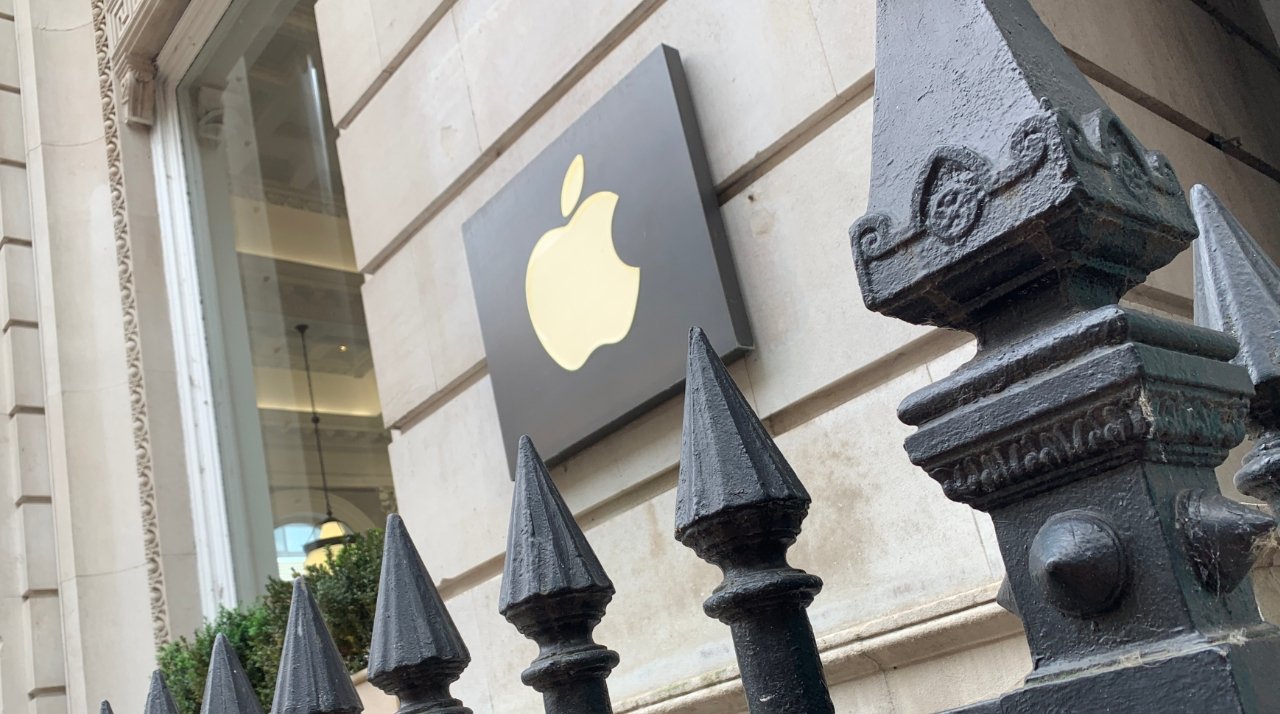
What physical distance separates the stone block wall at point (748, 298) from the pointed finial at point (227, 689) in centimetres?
157

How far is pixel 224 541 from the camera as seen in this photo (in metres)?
7.77

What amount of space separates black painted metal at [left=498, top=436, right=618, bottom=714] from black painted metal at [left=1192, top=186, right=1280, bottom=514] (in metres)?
0.94

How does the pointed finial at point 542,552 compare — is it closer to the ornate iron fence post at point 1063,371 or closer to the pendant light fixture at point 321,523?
the ornate iron fence post at point 1063,371

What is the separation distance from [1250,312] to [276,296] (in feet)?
25.9

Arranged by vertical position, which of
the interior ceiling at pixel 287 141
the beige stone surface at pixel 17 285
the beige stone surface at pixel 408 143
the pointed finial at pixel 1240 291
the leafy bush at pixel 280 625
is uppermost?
the interior ceiling at pixel 287 141

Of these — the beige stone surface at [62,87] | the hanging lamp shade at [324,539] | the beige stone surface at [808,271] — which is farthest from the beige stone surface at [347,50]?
the beige stone surface at [62,87]

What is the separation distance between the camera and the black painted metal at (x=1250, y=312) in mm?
1478

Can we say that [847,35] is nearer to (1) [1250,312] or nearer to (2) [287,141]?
(1) [1250,312]

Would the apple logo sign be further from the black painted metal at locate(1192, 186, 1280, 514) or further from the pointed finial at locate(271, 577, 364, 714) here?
the black painted metal at locate(1192, 186, 1280, 514)

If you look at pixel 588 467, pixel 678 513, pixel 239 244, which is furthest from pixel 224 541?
pixel 678 513

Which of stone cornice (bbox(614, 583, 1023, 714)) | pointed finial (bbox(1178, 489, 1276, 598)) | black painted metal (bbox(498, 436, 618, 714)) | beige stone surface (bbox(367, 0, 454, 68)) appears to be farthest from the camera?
beige stone surface (bbox(367, 0, 454, 68))

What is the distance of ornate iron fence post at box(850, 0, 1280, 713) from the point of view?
996 mm

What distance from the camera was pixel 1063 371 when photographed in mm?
1041

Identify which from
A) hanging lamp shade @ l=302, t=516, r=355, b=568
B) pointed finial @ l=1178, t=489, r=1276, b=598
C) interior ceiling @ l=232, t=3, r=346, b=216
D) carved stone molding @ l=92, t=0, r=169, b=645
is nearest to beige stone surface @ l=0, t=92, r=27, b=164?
carved stone molding @ l=92, t=0, r=169, b=645
